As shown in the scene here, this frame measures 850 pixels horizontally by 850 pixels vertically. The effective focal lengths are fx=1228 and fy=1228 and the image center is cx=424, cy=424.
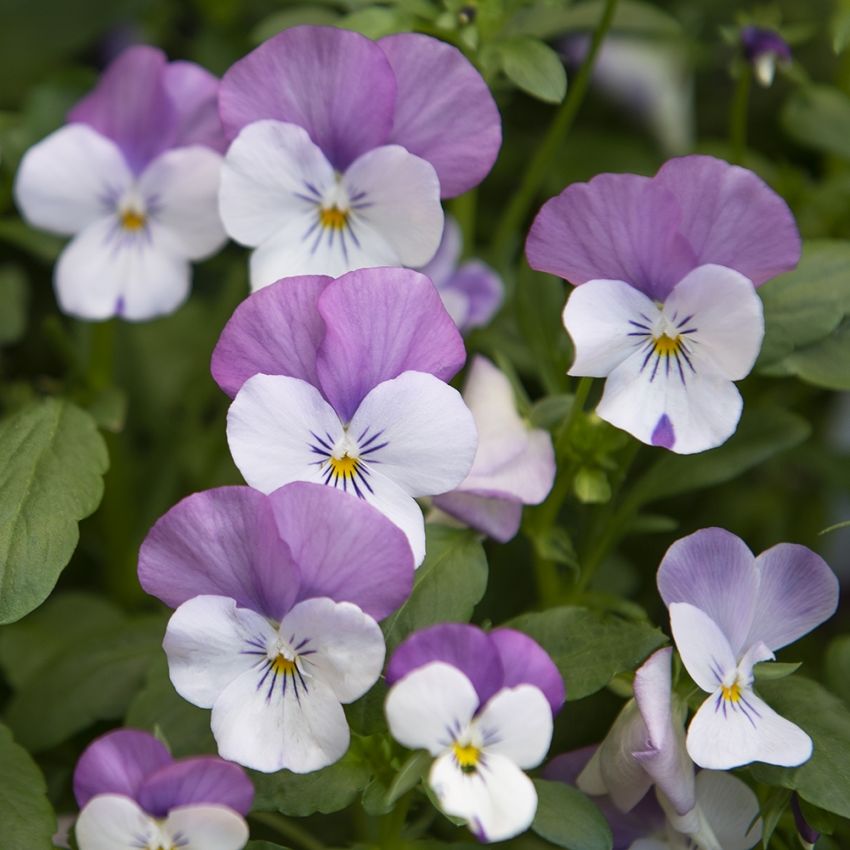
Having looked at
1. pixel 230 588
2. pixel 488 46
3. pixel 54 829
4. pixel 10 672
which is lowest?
pixel 10 672

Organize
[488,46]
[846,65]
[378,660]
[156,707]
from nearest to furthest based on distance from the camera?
[378,660]
[156,707]
[488,46]
[846,65]

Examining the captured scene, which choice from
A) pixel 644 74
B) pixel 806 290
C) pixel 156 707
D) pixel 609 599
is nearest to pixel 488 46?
pixel 806 290

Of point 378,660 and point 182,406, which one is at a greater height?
point 378,660

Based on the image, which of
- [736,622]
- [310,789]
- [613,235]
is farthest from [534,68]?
[310,789]

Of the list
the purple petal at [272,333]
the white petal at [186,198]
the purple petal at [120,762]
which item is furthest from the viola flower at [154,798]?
the white petal at [186,198]

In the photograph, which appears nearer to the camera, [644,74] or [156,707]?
[156,707]

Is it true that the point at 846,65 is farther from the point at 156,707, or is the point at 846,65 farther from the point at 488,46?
the point at 156,707

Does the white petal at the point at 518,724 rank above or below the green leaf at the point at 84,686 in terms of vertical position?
above

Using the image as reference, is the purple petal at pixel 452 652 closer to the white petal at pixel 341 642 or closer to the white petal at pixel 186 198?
the white petal at pixel 341 642
